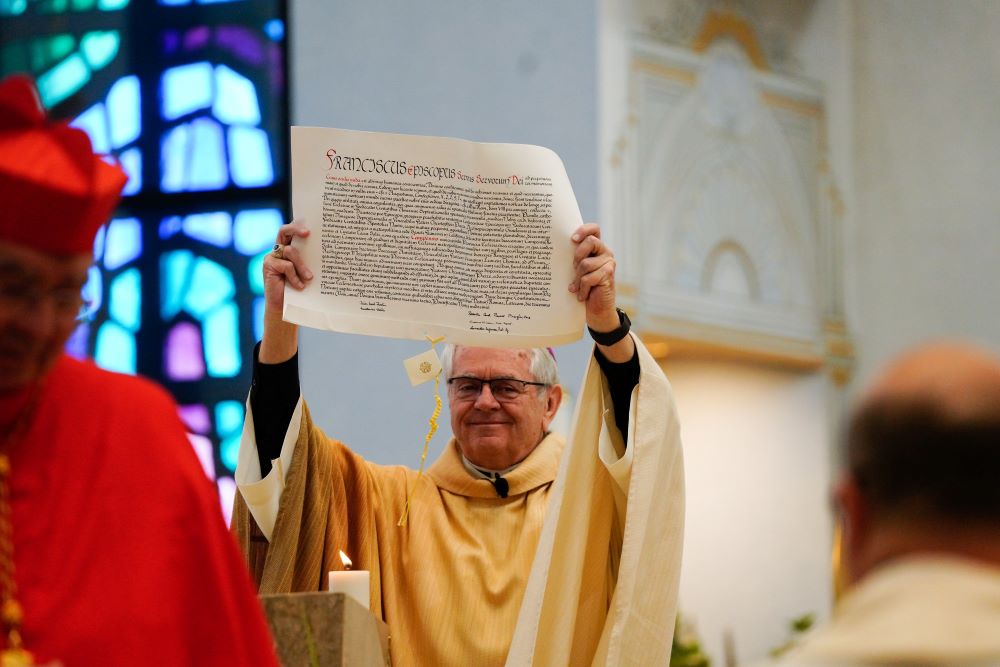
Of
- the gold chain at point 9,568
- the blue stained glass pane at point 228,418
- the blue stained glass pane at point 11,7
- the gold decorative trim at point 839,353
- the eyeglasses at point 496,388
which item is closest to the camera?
the gold chain at point 9,568

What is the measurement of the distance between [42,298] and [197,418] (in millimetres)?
6861

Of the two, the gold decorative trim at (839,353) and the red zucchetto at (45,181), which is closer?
the red zucchetto at (45,181)

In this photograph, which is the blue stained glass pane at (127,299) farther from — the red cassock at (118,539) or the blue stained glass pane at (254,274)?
the red cassock at (118,539)

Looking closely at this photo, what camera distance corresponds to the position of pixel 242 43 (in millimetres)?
9688

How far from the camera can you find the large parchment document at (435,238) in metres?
4.18

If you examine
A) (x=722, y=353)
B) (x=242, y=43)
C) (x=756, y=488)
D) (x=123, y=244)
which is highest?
(x=242, y=43)

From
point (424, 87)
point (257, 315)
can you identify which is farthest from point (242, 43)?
point (257, 315)

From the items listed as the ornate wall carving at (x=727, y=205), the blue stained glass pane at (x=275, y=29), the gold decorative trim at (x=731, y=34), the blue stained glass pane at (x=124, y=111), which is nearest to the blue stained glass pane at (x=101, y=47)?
the blue stained glass pane at (x=124, y=111)

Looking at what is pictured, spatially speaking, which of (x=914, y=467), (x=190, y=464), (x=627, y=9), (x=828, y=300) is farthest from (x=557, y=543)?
(x=828, y=300)

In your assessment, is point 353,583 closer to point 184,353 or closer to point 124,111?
point 184,353

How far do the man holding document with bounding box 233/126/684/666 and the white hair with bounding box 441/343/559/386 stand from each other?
19 centimetres

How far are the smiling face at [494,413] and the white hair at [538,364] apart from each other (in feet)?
0.06

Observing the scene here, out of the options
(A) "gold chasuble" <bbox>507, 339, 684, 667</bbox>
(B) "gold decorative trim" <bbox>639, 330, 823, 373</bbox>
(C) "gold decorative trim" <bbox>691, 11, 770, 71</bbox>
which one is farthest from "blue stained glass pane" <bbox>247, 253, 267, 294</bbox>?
(A) "gold chasuble" <bbox>507, 339, 684, 667</bbox>

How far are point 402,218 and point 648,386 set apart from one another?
32.7 inches
